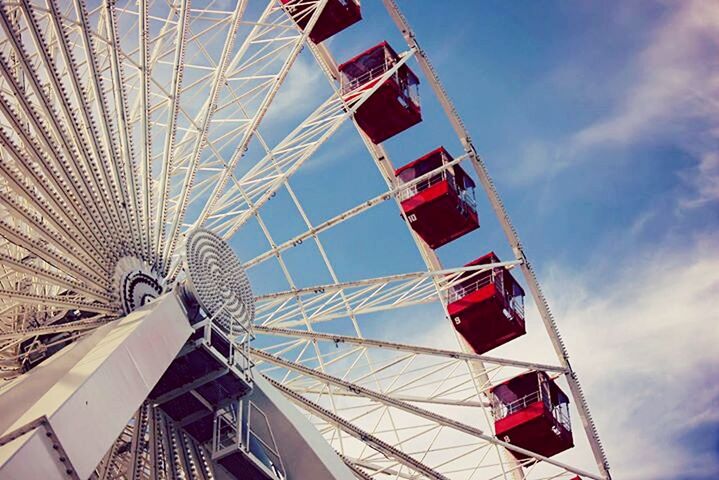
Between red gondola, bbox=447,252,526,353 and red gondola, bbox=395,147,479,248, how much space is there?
89 cm

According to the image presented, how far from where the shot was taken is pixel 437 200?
22375mm

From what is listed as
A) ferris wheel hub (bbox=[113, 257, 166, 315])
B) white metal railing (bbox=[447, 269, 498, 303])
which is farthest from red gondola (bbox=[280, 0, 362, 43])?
ferris wheel hub (bbox=[113, 257, 166, 315])

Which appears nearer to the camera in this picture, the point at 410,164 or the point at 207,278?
the point at 207,278

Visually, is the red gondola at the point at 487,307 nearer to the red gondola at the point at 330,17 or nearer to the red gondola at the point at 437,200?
the red gondola at the point at 437,200

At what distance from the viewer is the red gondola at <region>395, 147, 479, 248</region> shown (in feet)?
73.6

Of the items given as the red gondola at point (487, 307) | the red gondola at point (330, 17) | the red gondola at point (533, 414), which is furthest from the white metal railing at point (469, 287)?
the red gondola at point (330, 17)

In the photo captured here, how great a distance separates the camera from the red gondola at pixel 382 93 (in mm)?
22531

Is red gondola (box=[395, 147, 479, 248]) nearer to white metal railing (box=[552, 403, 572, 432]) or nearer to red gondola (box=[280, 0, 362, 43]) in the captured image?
red gondola (box=[280, 0, 362, 43])

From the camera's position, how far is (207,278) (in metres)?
13.6

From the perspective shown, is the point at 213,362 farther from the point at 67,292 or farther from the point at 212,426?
the point at 67,292

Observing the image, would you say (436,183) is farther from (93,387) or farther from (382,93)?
(93,387)

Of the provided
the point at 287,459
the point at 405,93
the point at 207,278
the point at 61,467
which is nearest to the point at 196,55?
the point at 405,93

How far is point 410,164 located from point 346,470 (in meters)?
10.2

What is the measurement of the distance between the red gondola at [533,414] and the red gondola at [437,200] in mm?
3313
